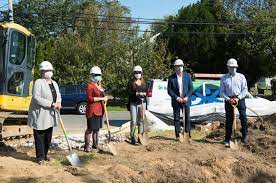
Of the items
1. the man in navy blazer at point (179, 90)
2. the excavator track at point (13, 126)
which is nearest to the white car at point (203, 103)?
the man in navy blazer at point (179, 90)

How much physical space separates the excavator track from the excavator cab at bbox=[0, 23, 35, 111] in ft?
0.85

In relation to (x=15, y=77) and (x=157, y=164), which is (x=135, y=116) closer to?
(x=157, y=164)

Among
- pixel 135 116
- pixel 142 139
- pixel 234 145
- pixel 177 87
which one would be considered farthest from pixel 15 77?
pixel 234 145

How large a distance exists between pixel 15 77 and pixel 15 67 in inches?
9.8

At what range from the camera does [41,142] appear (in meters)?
9.52

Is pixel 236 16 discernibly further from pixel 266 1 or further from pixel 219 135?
pixel 219 135

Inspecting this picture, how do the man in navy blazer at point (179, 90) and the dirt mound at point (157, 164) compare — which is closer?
the dirt mound at point (157, 164)

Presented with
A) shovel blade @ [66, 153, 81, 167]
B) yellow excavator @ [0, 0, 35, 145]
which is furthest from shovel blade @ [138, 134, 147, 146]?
yellow excavator @ [0, 0, 35, 145]

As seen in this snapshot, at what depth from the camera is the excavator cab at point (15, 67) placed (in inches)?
492

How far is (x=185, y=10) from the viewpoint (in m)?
50.0

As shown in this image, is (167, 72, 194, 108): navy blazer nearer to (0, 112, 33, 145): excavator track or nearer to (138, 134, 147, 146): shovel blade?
(138, 134, 147, 146): shovel blade

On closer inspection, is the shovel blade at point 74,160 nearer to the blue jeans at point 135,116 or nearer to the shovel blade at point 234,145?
the blue jeans at point 135,116

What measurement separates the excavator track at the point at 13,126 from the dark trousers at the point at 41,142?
311 cm

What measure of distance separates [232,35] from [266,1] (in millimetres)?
5043
